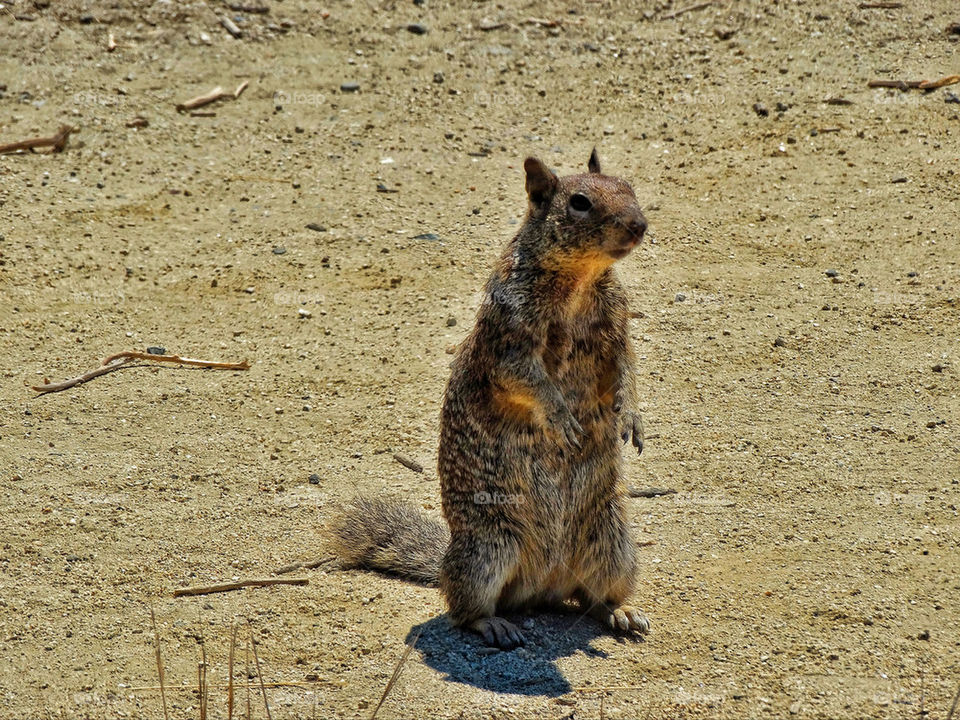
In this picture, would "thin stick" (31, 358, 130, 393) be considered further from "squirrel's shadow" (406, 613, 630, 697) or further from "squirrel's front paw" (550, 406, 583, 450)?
"squirrel's front paw" (550, 406, 583, 450)

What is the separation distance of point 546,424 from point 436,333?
2930 mm

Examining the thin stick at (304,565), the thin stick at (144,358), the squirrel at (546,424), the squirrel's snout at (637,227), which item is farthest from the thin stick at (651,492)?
A: the thin stick at (144,358)

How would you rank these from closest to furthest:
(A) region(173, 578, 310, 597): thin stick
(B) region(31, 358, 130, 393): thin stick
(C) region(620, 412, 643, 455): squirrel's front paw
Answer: (C) region(620, 412, 643, 455): squirrel's front paw → (A) region(173, 578, 310, 597): thin stick → (B) region(31, 358, 130, 393): thin stick

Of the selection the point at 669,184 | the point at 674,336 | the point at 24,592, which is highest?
the point at 669,184

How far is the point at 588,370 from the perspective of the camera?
19.6ft

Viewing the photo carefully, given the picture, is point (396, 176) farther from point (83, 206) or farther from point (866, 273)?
point (866, 273)

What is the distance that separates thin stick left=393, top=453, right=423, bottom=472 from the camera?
24.4 feet

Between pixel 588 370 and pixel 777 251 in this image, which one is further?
pixel 777 251

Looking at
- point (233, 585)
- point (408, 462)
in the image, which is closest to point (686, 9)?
point (408, 462)

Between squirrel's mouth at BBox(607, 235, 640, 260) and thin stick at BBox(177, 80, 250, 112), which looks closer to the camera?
squirrel's mouth at BBox(607, 235, 640, 260)

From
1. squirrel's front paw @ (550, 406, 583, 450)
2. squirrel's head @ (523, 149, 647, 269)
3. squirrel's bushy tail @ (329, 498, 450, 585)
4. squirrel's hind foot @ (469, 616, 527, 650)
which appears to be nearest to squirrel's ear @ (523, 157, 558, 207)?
squirrel's head @ (523, 149, 647, 269)

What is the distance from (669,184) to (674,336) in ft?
6.40

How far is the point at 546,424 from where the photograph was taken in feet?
18.7

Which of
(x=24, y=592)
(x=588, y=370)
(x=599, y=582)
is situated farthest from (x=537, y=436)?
(x=24, y=592)
